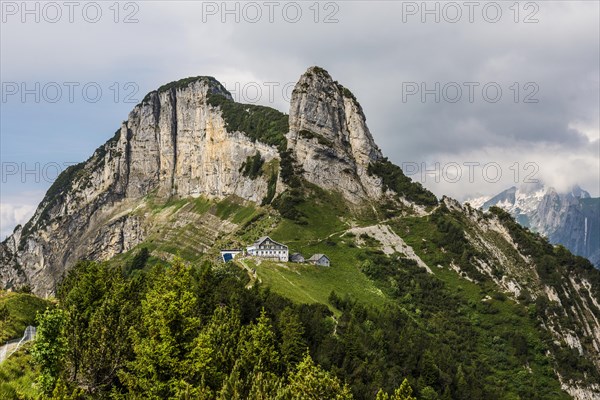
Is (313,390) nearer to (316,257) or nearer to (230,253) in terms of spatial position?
(316,257)

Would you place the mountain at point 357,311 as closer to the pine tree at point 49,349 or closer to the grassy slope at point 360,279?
the pine tree at point 49,349

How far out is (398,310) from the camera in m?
129

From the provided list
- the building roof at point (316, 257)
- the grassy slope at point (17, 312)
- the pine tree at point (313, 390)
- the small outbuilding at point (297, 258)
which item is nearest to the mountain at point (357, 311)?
the pine tree at point (313, 390)

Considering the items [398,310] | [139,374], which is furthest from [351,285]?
[139,374]

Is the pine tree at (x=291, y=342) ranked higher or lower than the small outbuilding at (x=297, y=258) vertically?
lower

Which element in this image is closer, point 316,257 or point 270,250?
point 270,250

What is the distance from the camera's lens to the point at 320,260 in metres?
143

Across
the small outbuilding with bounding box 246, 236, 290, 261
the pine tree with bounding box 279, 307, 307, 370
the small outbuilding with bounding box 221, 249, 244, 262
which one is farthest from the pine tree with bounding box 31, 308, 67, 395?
the small outbuilding with bounding box 221, 249, 244, 262

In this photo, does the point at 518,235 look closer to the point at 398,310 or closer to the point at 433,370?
the point at 398,310

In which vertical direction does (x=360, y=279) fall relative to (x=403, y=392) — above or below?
below

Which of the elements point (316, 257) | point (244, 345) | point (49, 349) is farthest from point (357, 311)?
point (49, 349)

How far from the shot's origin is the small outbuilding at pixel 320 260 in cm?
14200

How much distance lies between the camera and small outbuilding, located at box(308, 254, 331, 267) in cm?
14200

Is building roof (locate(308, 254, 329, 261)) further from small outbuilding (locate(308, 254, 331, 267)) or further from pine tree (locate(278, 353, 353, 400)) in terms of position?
pine tree (locate(278, 353, 353, 400))
